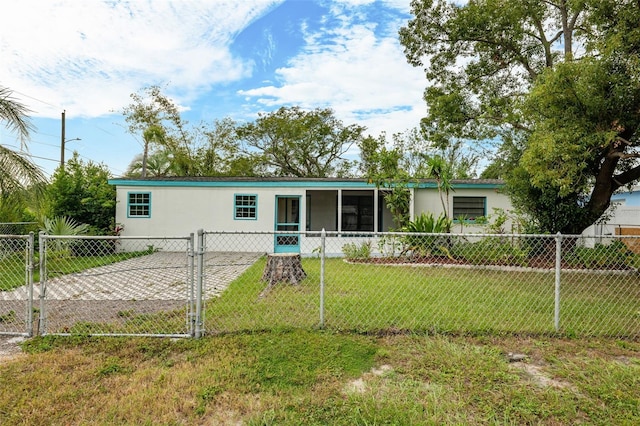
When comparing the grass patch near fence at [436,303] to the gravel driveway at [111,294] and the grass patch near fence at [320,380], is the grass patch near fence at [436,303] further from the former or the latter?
the gravel driveway at [111,294]

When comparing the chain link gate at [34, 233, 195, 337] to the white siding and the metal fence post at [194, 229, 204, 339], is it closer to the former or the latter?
the metal fence post at [194, 229, 204, 339]

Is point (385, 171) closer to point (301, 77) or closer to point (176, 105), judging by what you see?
point (301, 77)

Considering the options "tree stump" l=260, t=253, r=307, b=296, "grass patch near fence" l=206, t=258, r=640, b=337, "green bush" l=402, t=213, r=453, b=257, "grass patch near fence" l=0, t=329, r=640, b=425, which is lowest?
"grass patch near fence" l=0, t=329, r=640, b=425

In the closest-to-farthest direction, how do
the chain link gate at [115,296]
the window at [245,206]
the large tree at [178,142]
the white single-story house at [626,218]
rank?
the chain link gate at [115,296] < the window at [245,206] < the white single-story house at [626,218] < the large tree at [178,142]

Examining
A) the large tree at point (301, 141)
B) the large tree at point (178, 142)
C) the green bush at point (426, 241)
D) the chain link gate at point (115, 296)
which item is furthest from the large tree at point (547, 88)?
the large tree at point (178, 142)

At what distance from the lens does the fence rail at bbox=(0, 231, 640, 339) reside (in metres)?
4.35

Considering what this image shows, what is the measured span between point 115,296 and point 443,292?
5.68 meters

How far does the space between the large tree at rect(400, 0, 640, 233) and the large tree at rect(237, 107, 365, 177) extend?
38.6 ft

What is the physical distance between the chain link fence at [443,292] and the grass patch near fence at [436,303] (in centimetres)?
2

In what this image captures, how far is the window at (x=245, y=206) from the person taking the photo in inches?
508

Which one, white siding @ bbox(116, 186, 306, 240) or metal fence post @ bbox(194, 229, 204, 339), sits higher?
white siding @ bbox(116, 186, 306, 240)

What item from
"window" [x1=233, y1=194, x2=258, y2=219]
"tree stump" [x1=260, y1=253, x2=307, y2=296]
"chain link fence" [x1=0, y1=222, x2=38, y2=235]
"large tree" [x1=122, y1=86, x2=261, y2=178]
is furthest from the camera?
"large tree" [x1=122, y1=86, x2=261, y2=178]

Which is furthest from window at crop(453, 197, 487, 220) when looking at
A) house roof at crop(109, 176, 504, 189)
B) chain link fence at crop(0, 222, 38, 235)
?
chain link fence at crop(0, 222, 38, 235)

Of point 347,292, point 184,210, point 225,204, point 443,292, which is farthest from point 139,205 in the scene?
point 443,292
